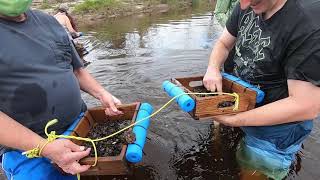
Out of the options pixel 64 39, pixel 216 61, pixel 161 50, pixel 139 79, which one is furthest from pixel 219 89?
pixel 161 50

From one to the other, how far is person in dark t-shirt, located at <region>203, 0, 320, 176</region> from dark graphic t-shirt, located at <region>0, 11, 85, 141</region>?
1.33 m

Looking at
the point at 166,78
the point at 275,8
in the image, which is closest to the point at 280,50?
the point at 275,8

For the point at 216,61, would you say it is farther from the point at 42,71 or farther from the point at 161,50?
the point at 161,50

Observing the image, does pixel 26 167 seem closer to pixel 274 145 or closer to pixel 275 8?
pixel 274 145

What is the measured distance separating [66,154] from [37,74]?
26.6 inches

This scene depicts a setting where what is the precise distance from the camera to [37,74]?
8.38 ft

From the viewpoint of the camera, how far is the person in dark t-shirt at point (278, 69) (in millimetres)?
2484

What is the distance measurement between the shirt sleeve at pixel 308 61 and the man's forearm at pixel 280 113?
0.19 meters

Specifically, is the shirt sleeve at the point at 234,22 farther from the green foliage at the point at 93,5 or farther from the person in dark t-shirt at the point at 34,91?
the green foliage at the point at 93,5

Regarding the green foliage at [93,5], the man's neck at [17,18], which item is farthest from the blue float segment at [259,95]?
the green foliage at [93,5]

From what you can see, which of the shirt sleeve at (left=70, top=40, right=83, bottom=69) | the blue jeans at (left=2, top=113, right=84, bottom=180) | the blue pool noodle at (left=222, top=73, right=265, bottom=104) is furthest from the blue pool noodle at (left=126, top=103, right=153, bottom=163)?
the blue pool noodle at (left=222, top=73, right=265, bottom=104)

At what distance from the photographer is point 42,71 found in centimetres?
259

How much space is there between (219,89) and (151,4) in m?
16.8

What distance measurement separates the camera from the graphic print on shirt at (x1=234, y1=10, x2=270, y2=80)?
289cm
